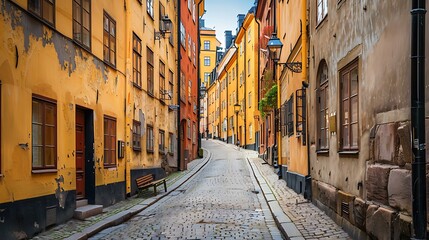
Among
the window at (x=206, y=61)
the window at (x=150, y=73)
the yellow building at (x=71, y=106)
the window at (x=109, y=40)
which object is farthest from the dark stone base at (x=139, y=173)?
the window at (x=206, y=61)

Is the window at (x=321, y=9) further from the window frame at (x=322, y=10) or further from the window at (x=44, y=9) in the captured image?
the window at (x=44, y=9)

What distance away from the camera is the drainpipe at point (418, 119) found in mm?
4348

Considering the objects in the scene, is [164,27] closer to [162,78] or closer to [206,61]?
[162,78]

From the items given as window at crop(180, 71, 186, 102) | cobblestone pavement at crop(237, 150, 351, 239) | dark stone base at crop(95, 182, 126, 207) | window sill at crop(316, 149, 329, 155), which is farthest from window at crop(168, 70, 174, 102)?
window sill at crop(316, 149, 329, 155)

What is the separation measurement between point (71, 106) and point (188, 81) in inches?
745

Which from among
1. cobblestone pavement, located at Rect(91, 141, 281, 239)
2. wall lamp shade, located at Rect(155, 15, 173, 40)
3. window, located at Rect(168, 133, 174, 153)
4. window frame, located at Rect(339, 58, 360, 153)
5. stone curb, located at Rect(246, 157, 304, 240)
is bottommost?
cobblestone pavement, located at Rect(91, 141, 281, 239)

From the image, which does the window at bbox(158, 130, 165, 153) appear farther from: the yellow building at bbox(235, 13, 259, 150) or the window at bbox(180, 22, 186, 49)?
the yellow building at bbox(235, 13, 259, 150)

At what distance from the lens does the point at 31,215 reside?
7727 millimetres

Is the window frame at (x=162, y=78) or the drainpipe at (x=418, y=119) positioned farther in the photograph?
the window frame at (x=162, y=78)

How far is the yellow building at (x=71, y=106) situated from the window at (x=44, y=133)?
18mm

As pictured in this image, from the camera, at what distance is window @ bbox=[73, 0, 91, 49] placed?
10.2 m

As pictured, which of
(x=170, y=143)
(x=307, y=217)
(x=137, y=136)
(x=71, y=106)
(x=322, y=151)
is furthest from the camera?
(x=170, y=143)

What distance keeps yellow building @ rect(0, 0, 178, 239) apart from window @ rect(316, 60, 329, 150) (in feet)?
17.1

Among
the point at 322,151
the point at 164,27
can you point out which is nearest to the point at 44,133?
the point at 322,151
